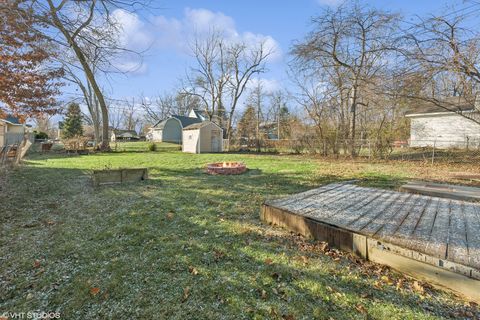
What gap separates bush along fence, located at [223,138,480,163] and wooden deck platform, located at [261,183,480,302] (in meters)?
8.85

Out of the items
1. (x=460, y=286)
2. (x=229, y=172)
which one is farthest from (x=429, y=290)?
(x=229, y=172)

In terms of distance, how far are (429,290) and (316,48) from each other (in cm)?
1345

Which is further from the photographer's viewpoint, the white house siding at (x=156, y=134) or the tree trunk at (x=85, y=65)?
the white house siding at (x=156, y=134)

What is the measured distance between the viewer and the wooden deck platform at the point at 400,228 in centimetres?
186

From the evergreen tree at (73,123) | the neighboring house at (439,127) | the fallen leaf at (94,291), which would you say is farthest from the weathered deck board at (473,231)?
the evergreen tree at (73,123)

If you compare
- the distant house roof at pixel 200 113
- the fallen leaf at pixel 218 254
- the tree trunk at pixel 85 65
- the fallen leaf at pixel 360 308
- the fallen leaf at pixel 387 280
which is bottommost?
the fallen leaf at pixel 360 308

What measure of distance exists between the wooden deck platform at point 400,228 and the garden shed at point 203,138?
15.2 m

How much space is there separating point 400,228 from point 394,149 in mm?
12560

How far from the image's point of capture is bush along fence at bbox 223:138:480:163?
10.8 m

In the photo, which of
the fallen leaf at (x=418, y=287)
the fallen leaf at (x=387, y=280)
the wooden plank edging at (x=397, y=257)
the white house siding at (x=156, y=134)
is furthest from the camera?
the white house siding at (x=156, y=134)

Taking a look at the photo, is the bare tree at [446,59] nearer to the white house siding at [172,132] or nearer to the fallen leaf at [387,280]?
the fallen leaf at [387,280]

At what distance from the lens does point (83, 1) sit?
507cm

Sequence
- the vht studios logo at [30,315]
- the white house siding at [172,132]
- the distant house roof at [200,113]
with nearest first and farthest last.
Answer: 1. the vht studios logo at [30,315]
2. the white house siding at [172,132]
3. the distant house roof at [200,113]

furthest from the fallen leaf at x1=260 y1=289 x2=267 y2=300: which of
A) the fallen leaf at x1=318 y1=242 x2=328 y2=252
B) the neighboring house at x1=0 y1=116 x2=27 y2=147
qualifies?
the neighboring house at x1=0 y1=116 x2=27 y2=147
